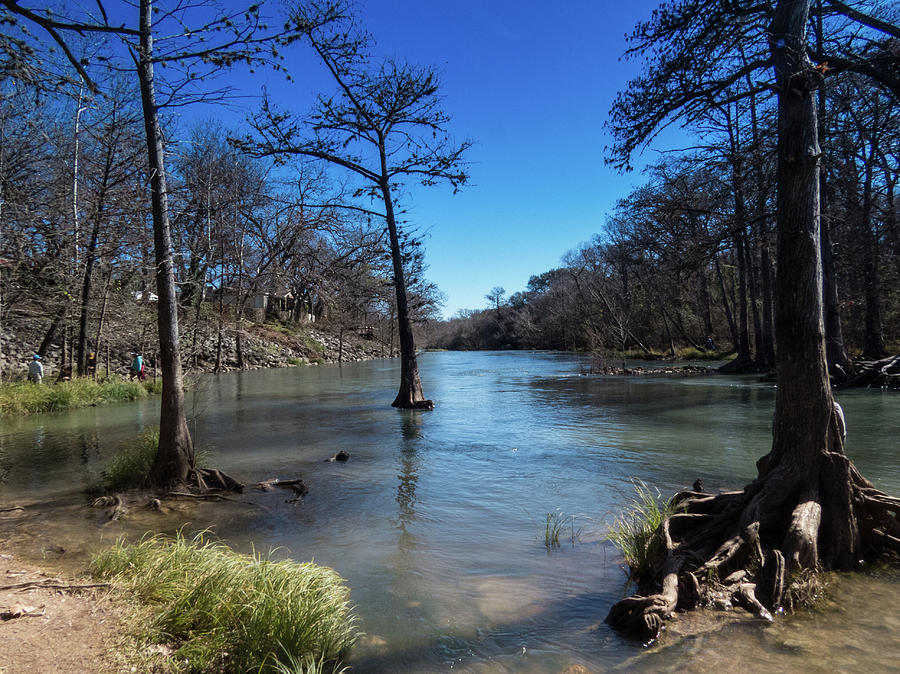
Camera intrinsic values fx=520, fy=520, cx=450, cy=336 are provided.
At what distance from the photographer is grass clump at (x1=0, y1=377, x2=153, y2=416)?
15977mm

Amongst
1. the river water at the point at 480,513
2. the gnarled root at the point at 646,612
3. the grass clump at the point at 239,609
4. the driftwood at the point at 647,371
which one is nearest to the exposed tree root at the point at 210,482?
the river water at the point at 480,513

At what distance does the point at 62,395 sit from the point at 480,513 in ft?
55.4

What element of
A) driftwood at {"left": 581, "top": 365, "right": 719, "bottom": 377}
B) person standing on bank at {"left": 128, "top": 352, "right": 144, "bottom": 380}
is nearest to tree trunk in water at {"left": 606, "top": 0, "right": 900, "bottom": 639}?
driftwood at {"left": 581, "top": 365, "right": 719, "bottom": 377}

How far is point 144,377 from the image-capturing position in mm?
25094

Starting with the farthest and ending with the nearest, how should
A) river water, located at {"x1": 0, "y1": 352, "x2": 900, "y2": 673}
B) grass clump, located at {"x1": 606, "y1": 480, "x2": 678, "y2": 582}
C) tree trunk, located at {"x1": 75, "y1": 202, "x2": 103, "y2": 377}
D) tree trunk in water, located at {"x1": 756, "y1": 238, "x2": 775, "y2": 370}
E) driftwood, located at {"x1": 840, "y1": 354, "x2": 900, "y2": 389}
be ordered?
tree trunk in water, located at {"x1": 756, "y1": 238, "x2": 775, "y2": 370} < tree trunk, located at {"x1": 75, "y1": 202, "x2": 103, "y2": 377} < driftwood, located at {"x1": 840, "y1": 354, "x2": 900, "y2": 389} < grass clump, located at {"x1": 606, "y1": 480, "x2": 678, "y2": 582} < river water, located at {"x1": 0, "y1": 352, "x2": 900, "y2": 673}

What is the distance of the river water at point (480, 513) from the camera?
3.46 metres

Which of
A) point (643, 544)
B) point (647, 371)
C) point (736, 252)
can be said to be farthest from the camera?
point (736, 252)

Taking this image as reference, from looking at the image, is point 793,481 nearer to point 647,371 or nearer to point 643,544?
point 643,544

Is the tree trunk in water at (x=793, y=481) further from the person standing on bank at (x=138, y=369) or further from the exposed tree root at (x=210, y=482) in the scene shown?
the person standing on bank at (x=138, y=369)

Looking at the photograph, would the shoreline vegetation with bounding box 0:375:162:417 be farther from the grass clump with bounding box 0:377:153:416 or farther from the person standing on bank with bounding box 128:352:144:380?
the person standing on bank with bounding box 128:352:144:380

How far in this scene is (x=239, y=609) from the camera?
11.2 ft

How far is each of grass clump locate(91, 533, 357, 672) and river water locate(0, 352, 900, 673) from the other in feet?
1.23

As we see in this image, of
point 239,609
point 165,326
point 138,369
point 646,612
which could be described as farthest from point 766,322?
point 138,369

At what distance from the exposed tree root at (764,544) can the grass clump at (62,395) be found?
61.1 ft
